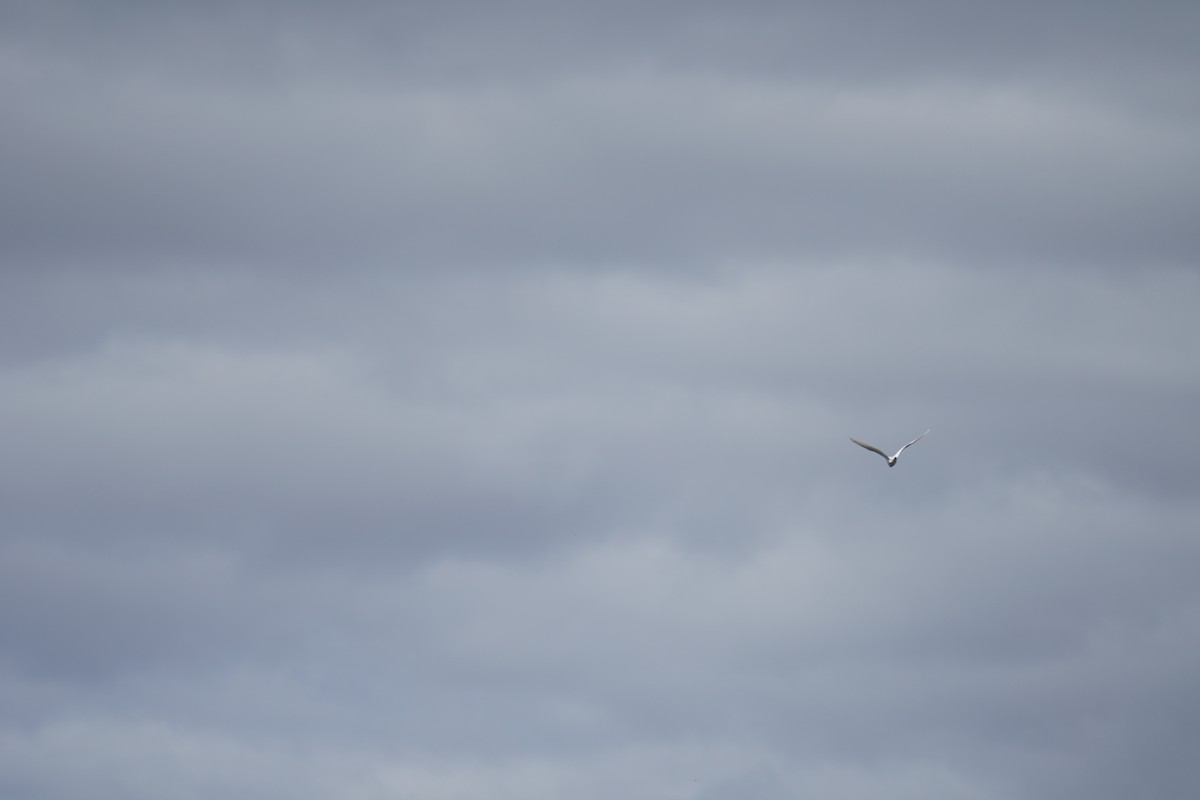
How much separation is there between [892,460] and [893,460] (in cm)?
14

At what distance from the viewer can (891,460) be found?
8231 cm

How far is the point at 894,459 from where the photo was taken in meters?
83.3

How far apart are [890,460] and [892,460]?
3.00 metres

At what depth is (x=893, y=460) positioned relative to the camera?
84062 millimetres

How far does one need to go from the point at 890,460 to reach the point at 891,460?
0.93m

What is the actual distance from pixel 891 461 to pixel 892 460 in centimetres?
35

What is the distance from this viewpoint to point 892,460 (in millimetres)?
84188

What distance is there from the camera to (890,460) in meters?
81.5

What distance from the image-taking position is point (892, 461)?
8481cm

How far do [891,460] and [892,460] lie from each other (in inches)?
81.7

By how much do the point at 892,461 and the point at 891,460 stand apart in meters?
2.76

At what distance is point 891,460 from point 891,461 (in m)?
1.77
